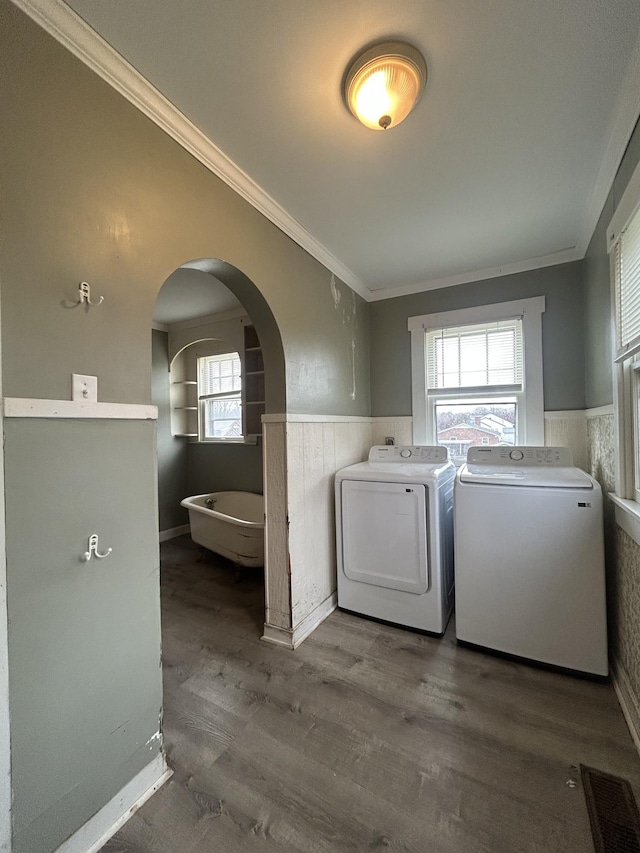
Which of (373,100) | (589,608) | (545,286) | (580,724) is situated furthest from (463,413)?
(373,100)

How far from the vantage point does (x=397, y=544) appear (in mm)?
2154

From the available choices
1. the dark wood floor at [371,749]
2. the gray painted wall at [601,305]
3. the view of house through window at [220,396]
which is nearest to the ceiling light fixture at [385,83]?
the gray painted wall at [601,305]

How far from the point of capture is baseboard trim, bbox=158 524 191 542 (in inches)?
157

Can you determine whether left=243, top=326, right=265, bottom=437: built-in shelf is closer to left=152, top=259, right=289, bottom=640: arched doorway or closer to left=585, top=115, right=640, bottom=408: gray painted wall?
left=152, top=259, right=289, bottom=640: arched doorway

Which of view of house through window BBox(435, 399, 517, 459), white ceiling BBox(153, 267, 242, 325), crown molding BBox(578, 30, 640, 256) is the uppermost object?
white ceiling BBox(153, 267, 242, 325)

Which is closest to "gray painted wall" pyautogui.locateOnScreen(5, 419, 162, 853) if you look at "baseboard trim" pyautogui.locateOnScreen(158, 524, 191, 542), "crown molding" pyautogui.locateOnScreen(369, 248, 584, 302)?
"crown molding" pyautogui.locateOnScreen(369, 248, 584, 302)

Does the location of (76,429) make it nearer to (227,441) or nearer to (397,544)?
(397,544)

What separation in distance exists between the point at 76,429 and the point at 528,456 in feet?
8.51

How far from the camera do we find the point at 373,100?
124 centimetres

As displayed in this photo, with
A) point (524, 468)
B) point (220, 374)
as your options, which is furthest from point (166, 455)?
point (524, 468)

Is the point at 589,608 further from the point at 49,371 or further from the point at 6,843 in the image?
the point at 49,371

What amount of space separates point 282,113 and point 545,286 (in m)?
2.25

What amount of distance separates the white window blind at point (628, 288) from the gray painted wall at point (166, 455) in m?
4.09

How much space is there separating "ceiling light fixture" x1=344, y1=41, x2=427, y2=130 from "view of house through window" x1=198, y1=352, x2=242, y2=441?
2906 mm
